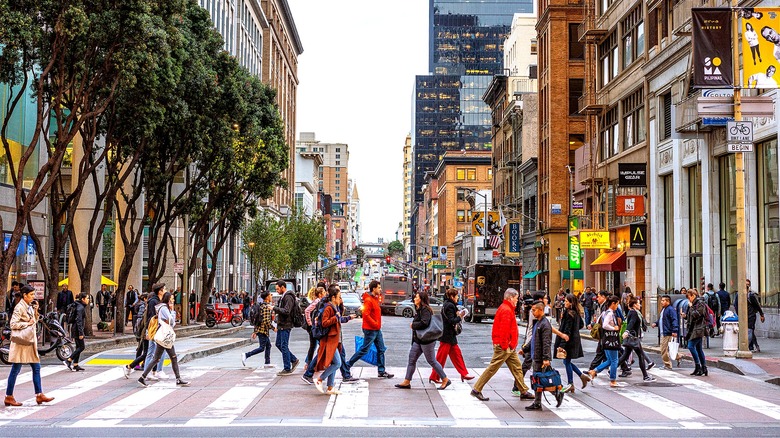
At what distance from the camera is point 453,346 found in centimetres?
1778

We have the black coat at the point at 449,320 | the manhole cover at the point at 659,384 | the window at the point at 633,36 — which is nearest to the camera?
the black coat at the point at 449,320

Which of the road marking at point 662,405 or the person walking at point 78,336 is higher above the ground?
the person walking at point 78,336

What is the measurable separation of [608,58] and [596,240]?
40.8ft

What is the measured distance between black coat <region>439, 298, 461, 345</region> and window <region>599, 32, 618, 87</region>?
119ft

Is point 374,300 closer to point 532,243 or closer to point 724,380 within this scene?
point 724,380

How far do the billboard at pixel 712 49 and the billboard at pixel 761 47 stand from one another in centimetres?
46

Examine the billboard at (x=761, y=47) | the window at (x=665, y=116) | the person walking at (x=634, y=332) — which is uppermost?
the window at (x=665, y=116)

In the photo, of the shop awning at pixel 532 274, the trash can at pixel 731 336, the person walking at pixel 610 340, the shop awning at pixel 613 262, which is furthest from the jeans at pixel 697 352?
the shop awning at pixel 532 274

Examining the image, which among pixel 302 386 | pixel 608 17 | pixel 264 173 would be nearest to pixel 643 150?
pixel 608 17

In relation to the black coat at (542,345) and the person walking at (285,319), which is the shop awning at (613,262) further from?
the black coat at (542,345)

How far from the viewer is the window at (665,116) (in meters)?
41.9

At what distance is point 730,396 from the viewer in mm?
16609

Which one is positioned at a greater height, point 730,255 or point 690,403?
point 730,255

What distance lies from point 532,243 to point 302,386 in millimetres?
57762
